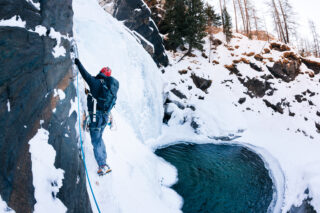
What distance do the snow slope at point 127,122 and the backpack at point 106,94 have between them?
103cm

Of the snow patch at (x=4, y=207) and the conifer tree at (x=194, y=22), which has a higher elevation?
the conifer tree at (x=194, y=22)

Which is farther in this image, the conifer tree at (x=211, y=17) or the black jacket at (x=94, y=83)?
the conifer tree at (x=211, y=17)

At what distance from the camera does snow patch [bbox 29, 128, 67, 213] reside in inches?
82.2

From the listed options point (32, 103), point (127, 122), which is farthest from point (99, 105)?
point (127, 122)

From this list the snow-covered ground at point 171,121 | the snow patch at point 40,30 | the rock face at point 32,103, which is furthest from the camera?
the snow-covered ground at point 171,121

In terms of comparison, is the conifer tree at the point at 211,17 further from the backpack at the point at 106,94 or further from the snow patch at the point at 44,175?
the snow patch at the point at 44,175

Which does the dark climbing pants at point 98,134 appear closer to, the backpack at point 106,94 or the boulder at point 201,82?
the backpack at point 106,94

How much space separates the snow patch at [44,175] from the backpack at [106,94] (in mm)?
1376

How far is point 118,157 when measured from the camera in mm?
5250

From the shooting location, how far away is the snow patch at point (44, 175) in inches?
82.2

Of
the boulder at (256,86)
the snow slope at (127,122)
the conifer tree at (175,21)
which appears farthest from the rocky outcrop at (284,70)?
the snow slope at (127,122)

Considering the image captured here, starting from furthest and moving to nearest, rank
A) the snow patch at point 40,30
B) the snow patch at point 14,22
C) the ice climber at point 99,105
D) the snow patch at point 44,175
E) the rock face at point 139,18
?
1. the rock face at point 139,18
2. the ice climber at point 99,105
3. the snow patch at point 40,30
4. the snow patch at point 44,175
5. the snow patch at point 14,22

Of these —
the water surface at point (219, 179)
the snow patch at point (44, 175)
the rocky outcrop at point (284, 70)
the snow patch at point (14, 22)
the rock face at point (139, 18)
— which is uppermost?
the rock face at point (139, 18)

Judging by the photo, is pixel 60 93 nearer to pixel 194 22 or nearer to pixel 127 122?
pixel 127 122
